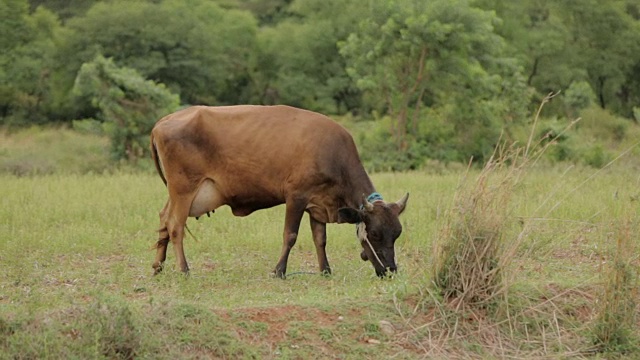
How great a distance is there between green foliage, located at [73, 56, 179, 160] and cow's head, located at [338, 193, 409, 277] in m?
14.4

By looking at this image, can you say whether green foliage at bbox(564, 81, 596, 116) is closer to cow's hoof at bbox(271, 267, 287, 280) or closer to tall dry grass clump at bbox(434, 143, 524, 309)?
cow's hoof at bbox(271, 267, 287, 280)

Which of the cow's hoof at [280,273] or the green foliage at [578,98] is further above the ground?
the cow's hoof at [280,273]

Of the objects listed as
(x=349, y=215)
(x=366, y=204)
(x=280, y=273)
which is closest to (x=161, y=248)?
(x=280, y=273)

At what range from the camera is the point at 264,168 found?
1006 centimetres

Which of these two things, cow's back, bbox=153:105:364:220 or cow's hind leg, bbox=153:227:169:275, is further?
cow's hind leg, bbox=153:227:169:275

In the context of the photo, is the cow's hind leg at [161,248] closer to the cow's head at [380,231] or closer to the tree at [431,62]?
the cow's head at [380,231]

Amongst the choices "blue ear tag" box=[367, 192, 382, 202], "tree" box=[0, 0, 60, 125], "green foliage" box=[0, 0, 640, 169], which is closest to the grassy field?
"blue ear tag" box=[367, 192, 382, 202]

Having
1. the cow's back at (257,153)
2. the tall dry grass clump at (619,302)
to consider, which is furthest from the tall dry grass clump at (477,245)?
the cow's back at (257,153)

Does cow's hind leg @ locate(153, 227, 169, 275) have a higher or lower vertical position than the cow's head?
lower

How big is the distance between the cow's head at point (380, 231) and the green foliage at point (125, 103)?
14.4 m

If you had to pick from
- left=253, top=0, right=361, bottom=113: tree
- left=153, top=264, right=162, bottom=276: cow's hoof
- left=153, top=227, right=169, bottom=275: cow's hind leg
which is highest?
left=153, top=227, right=169, bottom=275: cow's hind leg

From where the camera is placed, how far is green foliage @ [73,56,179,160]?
23.7 meters

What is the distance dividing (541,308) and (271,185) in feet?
10.2

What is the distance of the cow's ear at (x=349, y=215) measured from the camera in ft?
32.9
